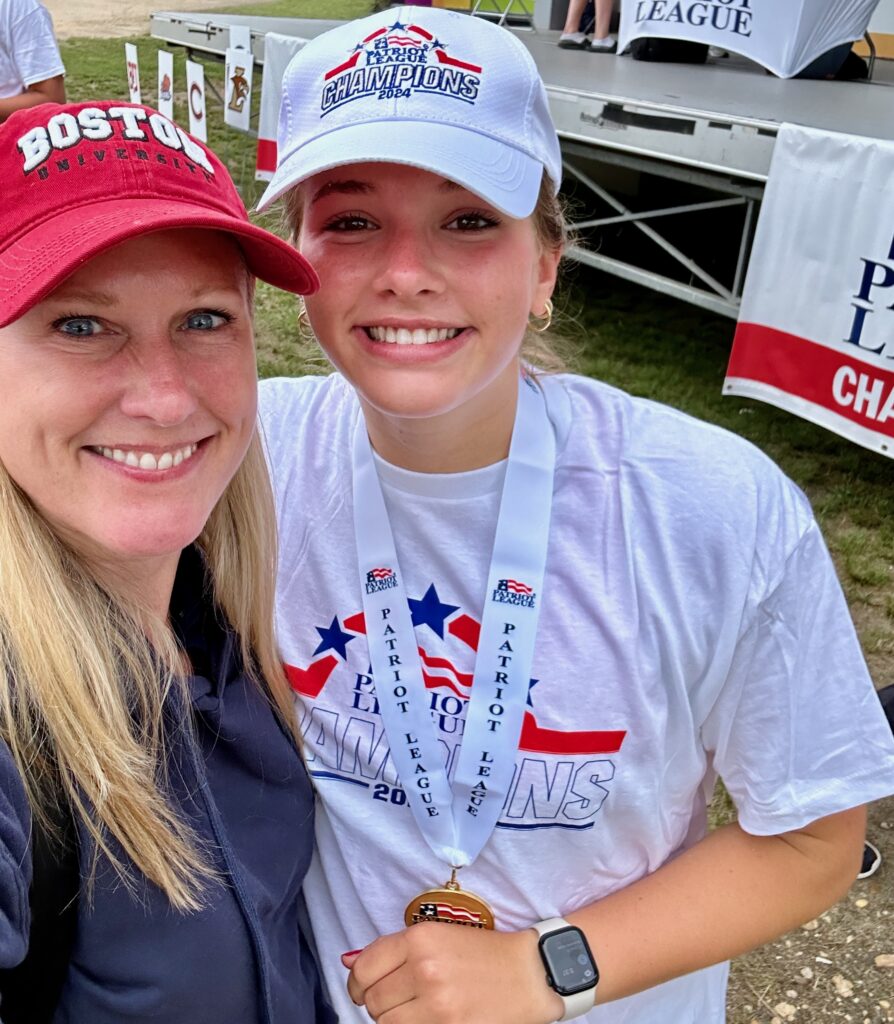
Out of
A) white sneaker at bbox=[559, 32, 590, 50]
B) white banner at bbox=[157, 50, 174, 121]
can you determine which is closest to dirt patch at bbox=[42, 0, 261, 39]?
white banner at bbox=[157, 50, 174, 121]

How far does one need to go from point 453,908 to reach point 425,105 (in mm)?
1124

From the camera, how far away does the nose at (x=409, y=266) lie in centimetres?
118

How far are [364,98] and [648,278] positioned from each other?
448 centimetres

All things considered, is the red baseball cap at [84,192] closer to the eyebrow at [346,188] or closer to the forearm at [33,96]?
the eyebrow at [346,188]

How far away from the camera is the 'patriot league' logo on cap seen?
1200mm

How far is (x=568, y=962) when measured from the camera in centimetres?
130

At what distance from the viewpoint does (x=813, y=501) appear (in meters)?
4.57

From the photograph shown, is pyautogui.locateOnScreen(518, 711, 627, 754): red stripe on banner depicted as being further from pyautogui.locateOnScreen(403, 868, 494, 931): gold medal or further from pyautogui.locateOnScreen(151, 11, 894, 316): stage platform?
pyautogui.locateOnScreen(151, 11, 894, 316): stage platform

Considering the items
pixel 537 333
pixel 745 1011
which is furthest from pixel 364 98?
pixel 745 1011

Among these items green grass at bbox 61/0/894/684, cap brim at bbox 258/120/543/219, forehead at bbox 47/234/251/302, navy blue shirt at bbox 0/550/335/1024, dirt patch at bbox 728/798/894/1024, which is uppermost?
cap brim at bbox 258/120/543/219

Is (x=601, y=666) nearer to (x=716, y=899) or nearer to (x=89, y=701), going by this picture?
(x=716, y=899)

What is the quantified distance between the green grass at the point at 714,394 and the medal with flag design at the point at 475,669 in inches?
28.7

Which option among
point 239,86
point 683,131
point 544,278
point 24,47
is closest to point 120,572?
point 544,278

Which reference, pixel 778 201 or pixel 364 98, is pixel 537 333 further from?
pixel 778 201
